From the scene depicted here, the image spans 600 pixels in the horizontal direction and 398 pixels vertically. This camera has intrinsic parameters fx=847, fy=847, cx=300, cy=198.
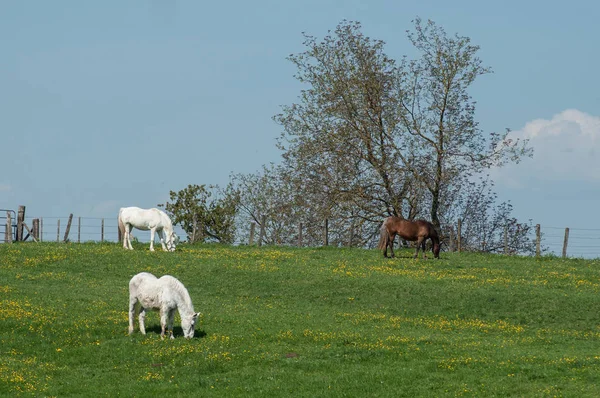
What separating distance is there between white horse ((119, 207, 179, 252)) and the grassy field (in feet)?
5.31

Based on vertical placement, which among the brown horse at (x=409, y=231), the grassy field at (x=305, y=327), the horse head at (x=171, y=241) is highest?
the brown horse at (x=409, y=231)

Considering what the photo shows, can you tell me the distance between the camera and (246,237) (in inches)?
2872

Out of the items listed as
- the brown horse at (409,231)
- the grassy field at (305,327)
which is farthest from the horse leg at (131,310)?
the brown horse at (409,231)

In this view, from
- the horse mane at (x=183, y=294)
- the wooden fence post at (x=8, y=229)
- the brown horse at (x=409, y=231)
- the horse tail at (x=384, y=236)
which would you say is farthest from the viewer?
the wooden fence post at (x=8, y=229)

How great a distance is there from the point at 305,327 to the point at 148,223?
20.3m

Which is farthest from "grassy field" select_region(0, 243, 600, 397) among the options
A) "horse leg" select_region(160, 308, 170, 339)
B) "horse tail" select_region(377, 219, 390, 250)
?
"horse tail" select_region(377, 219, 390, 250)

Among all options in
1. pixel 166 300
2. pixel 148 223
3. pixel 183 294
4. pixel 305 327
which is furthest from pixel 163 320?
pixel 148 223

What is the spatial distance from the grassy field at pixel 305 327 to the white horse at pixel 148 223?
1619 millimetres

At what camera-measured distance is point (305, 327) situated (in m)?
25.6

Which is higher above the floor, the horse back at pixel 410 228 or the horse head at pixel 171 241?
the horse back at pixel 410 228

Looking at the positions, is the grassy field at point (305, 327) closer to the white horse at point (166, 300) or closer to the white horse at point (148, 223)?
the white horse at point (166, 300)

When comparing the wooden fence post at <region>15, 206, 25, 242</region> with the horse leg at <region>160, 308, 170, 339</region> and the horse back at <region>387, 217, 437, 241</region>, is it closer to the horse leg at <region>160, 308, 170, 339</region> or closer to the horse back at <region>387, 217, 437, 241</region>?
the horse back at <region>387, 217, 437, 241</region>

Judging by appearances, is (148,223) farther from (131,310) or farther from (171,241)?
(131,310)

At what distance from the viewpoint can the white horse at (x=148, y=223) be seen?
4391 centimetres
